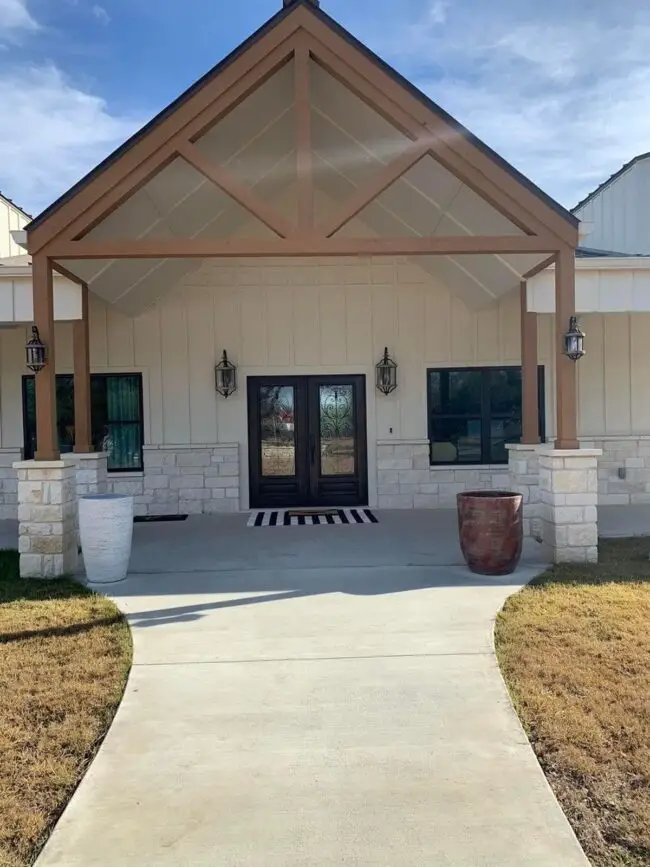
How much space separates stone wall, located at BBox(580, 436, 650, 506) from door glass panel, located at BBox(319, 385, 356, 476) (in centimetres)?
378

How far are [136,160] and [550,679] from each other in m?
5.73

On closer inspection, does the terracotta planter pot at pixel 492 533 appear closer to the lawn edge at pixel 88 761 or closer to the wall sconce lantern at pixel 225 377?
the lawn edge at pixel 88 761

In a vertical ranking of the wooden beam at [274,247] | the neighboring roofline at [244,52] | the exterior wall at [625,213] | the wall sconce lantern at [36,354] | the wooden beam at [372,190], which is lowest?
the wall sconce lantern at [36,354]

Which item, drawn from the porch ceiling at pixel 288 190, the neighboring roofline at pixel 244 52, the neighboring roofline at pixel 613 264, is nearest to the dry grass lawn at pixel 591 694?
the porch ceiling at pixel 288 190

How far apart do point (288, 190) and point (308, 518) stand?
5.10m

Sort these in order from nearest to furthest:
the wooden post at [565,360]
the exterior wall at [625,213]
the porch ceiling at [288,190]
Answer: the wooden post at [565,360]
the porch ceiling at [288,190]
the exterior wall at [625,213]

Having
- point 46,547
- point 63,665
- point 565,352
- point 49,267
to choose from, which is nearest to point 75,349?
point 49,267

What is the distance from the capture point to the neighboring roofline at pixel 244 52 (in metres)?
6.68

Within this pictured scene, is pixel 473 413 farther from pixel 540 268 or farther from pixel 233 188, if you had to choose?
pixel 233 188

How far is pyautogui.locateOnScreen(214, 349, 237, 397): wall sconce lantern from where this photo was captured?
11367 mm

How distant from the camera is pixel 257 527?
988 centimetres

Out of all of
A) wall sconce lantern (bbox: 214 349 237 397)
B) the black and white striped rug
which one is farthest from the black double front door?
the black and white striped rug

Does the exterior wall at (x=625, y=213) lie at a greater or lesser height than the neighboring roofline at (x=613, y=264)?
greater

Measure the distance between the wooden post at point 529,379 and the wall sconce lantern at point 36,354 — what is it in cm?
567
